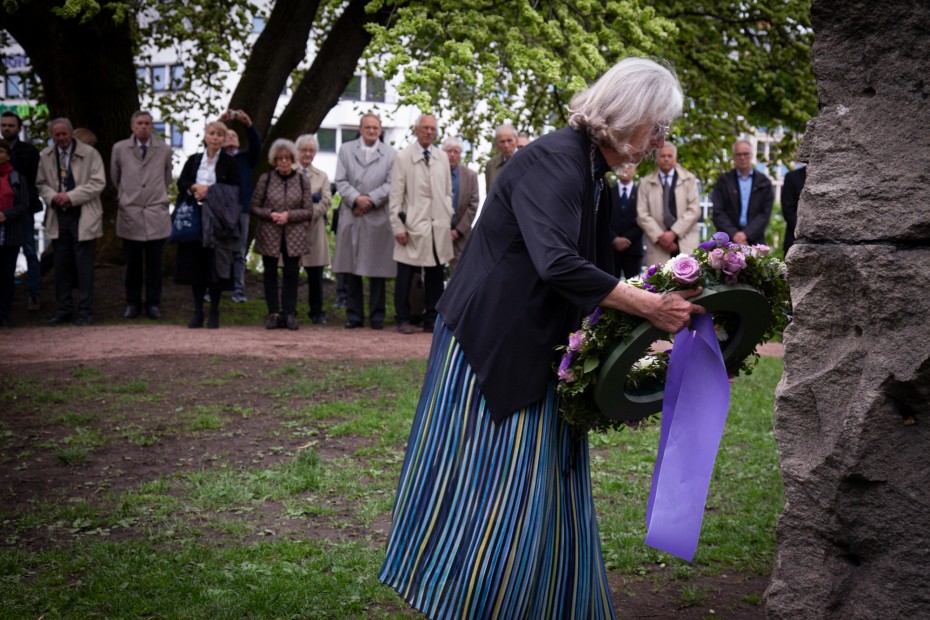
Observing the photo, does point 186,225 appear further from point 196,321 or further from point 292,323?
point 292,323

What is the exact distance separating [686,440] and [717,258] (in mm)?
650

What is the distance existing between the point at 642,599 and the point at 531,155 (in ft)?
7.32

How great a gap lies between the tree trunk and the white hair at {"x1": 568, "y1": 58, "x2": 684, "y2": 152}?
41.3 ft

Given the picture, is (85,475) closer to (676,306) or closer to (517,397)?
(517,397)

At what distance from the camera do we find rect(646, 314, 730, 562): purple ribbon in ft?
12.1

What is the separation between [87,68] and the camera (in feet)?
49.4

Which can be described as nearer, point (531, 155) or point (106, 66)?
point (531, 155)

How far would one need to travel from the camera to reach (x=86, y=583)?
4.76 m

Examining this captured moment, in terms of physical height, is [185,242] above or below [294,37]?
below

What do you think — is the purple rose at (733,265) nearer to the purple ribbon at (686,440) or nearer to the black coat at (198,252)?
the purple ribbon at (686,440)

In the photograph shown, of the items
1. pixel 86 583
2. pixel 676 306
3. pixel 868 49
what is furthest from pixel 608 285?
pixel 86 583

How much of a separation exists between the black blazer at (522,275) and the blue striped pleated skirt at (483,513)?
0.29 feet

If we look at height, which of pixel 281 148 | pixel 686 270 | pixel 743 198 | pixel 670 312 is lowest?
pixel 670 312

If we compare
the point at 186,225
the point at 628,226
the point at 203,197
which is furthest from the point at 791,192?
the point at 186,225
